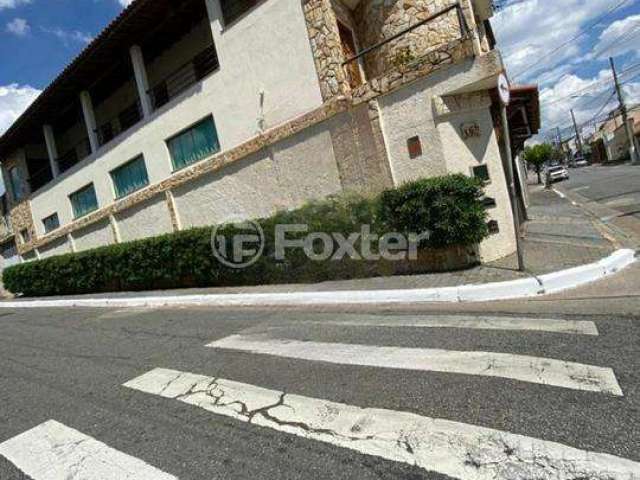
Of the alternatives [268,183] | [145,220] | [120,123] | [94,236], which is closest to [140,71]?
[120,123]

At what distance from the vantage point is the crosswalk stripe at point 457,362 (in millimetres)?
3352

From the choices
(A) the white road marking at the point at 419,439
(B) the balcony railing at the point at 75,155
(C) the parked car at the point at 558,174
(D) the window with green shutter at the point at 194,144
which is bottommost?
(A) the white road marking at the point at 419,439

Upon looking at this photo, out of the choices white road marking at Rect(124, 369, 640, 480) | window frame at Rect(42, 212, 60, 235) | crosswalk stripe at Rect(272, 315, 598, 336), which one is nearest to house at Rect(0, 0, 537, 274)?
window frame at Rect(42, 212, 60, 235)

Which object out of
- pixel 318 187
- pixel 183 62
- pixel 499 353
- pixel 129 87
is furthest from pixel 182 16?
pixel 499 353

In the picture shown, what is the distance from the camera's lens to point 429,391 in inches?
139

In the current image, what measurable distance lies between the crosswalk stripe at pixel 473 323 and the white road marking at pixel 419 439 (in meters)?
2.05

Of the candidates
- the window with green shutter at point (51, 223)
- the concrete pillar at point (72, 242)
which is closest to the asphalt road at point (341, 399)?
the concrete pillar at point (72, 242)

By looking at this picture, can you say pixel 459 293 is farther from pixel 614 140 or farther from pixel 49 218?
pixel 614 140

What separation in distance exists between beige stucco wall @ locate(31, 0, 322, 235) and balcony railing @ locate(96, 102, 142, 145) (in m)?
2.68

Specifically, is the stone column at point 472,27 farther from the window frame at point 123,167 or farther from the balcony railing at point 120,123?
the balcony railing at point 120,123

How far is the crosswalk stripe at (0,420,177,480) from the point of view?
120 inches

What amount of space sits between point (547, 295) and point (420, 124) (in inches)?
173

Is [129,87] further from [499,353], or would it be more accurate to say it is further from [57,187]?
[499,353]

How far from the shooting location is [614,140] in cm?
6550
